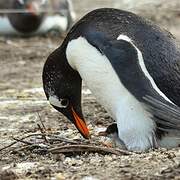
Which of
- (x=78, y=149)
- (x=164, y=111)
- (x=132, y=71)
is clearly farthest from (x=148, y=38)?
(x=78, y=149)

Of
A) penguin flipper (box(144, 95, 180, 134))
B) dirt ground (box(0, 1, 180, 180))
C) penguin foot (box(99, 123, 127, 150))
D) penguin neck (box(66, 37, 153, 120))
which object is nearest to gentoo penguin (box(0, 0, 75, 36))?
dirt ground (box(0, 1, 180, 180))

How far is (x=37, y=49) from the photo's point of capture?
1068cm

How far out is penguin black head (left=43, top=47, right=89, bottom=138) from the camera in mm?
5266

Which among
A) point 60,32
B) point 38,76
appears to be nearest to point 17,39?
point 60,32

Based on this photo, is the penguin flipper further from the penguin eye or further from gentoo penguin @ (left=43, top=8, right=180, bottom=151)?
the penguin eye

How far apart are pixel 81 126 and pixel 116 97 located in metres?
0.77

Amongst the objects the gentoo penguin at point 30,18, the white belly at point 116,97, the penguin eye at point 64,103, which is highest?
the white belly at point 116,97

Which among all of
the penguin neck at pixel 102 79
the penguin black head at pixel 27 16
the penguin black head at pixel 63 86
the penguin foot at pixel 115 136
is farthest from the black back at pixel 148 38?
the penguin black head at pixel 27 16

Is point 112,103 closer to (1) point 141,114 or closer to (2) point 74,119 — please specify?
(1) point 141,114

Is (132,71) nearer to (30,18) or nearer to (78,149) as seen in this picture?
(78,149)

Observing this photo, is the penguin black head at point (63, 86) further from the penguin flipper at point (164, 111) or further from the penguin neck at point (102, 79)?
the penguin flipper at point (164, 111)

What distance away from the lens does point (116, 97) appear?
4527 millimetres

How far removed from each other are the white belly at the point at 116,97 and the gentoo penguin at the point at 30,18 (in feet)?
23.9

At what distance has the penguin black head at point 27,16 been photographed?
12.0 m
